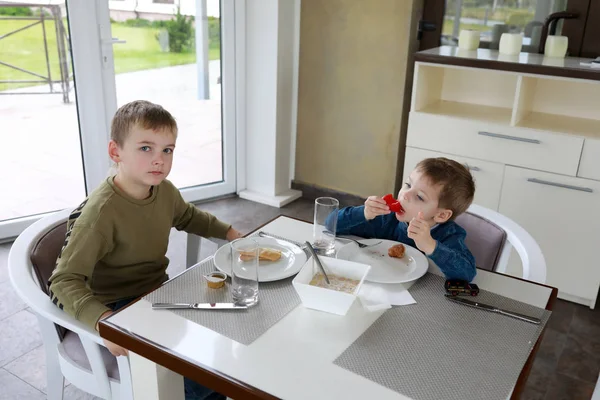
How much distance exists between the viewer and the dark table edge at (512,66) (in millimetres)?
2377

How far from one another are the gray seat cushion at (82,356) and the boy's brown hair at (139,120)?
1.66ft

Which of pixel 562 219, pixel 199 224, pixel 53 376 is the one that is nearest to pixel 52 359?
pixel 53 376

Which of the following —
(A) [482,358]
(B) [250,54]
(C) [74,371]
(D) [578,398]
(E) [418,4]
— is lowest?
(D) [578,398]

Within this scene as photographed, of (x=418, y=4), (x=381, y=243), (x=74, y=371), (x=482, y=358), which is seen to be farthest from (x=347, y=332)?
(x=418, y=4)

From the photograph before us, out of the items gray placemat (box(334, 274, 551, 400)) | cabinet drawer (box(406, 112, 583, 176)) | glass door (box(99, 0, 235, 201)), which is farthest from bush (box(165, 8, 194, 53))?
gray placemat (box(334, 274, 551, 400))

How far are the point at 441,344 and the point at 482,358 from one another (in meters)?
0.08

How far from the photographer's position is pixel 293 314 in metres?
1.18

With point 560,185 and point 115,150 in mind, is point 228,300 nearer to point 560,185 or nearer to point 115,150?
point 115,150

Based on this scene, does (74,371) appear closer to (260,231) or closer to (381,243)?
(260,231)

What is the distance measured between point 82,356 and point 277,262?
1.72 feet

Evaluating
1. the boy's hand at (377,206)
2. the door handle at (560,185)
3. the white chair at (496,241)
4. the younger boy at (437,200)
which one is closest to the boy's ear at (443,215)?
the younger boy at (437,200)

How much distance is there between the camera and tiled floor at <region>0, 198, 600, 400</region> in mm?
1972

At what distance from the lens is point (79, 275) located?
1.35 m

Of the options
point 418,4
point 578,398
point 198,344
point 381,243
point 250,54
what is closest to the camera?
point 198,344
